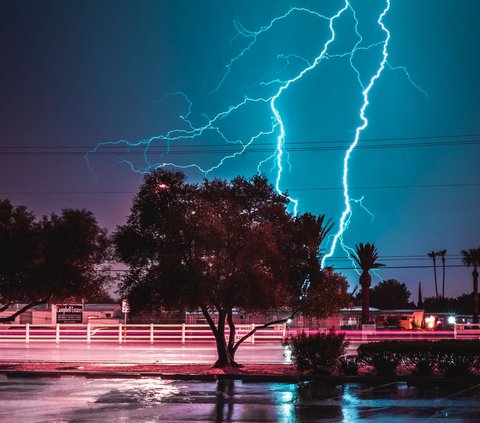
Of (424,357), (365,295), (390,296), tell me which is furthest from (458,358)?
(390,296)

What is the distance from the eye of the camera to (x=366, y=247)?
7344cm

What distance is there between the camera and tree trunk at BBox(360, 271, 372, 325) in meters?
66.4

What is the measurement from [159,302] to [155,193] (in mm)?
3397

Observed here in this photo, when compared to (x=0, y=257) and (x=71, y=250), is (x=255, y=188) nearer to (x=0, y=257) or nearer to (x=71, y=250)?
(x=71, y=250)

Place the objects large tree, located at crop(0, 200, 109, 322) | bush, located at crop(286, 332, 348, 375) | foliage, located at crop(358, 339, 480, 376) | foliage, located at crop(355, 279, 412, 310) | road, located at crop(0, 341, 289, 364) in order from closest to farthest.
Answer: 1. foliage, located at crop(358, 339, 480, 376)
2. bush, located at crop(286, 332, 348, 375)
3. large tree, located at crop(0, 200, 109, 322)
4. road, located at crop(0, 341, 289, 364)
5. foliage, located at crop(355, 279, 412, 310)

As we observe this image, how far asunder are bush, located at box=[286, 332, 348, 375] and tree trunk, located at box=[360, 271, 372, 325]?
43325mm

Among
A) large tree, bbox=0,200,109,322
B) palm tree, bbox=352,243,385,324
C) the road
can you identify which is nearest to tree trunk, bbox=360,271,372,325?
palm tree, bbox=352,243,385,324

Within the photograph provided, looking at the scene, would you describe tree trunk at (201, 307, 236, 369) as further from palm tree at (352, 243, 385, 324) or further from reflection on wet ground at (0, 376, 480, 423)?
palm tree at (352, 243, 385, 324)

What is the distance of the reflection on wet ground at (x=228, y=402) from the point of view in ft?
46.8

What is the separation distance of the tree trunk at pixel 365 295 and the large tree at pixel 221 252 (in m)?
41.6

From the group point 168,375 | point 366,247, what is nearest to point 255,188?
point 168,375

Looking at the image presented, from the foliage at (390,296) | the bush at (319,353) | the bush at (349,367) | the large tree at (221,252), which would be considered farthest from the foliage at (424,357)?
the foliage at (390,296)

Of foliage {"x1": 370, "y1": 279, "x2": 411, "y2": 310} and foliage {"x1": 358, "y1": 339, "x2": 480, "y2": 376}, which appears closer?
foliage {"x1": 358, "y1": 339, "x2": 480, "y2": 376}

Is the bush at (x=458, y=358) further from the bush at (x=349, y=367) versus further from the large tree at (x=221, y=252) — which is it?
the large tree at (x=221, y=252)
